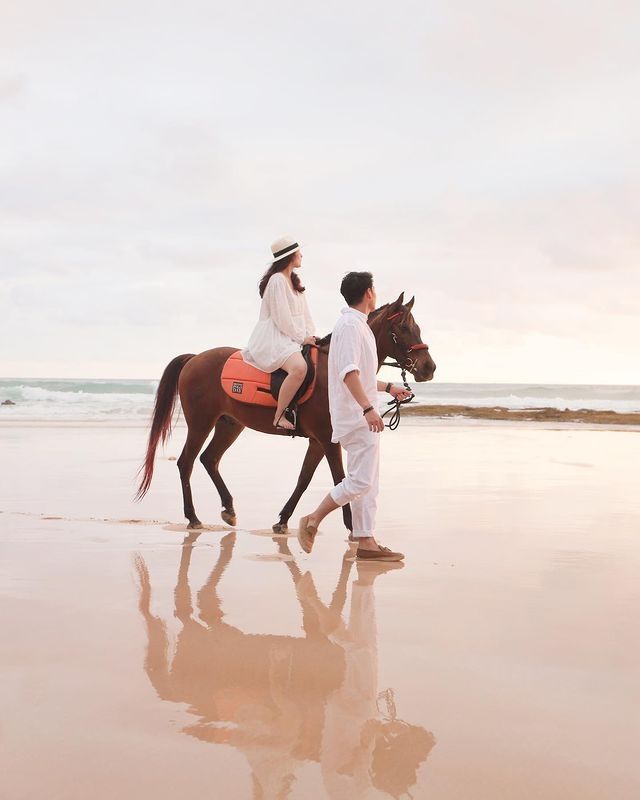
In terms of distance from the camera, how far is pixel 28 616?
3.37m

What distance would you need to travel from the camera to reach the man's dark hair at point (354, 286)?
4883 millimetres

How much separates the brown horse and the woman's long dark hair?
1.56 ft

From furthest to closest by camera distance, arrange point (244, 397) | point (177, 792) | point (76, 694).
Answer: point (244, 397) < point (76, 694) < point (177, 792)

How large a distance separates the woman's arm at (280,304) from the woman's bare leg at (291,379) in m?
0.20

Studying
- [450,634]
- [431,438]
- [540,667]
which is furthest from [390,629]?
[431,438]

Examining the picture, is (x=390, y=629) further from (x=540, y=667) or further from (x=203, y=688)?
(x=203, y=688)

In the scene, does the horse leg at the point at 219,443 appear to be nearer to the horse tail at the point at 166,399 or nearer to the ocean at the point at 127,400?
the horse tail at the point at 166,399

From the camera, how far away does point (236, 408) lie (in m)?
6.21

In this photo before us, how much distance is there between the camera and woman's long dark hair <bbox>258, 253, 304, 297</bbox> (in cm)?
581

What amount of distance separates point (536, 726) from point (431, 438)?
1370 centimetres

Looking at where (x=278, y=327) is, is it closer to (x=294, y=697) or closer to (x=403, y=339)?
(x=403, y=339)

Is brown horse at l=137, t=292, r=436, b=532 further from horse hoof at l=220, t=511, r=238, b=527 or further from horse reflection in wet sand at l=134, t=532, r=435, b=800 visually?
horse reflection in wet sand at l=134, t=532, r=435, b=800

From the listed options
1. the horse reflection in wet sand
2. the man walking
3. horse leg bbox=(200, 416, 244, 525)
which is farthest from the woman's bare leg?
the horse reflection in wet sand

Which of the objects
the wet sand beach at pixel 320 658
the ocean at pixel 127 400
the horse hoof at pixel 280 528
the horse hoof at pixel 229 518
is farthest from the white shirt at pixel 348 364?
the ocean at pixel 127 400
